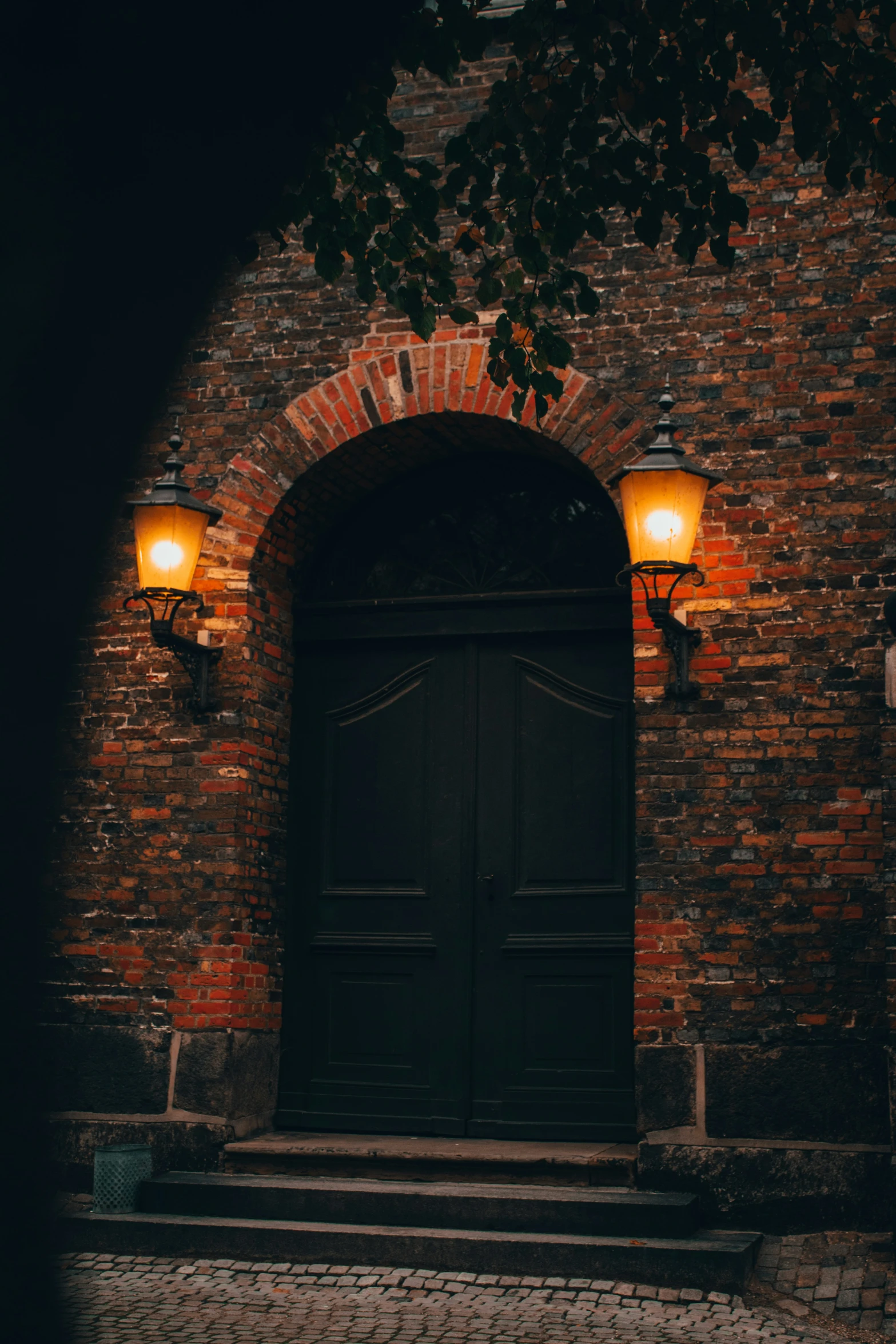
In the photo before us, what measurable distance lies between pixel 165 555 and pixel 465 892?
219 centimetres

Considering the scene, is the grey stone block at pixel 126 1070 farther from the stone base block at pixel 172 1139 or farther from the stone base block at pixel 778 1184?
the stone base block at pixel 778 1184

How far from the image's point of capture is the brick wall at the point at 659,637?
5.58 metres

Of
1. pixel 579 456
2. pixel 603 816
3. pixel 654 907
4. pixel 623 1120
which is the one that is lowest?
pixel 623 1120

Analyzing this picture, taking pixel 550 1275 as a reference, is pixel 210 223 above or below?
above

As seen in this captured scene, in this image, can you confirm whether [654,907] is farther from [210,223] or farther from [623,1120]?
[210,223]

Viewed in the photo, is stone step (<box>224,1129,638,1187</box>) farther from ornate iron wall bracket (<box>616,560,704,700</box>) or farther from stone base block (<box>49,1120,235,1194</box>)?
ornate iron wall bracket (<box>616,560,704,700</box>)

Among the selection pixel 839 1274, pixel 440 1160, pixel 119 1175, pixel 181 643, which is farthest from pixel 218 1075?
pixel 839 1274

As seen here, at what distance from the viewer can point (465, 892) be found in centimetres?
646

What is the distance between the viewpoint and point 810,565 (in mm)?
5812

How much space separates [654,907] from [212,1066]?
7.20 feet

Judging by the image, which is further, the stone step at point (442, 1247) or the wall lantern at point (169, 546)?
the wall lantern at point (169, 546)

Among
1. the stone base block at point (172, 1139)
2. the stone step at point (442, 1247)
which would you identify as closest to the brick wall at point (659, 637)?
the stone base block at point (172, 1139)

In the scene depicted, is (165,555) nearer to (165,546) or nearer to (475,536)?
(165,546)

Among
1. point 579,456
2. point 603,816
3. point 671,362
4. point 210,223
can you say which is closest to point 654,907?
point 603,816
